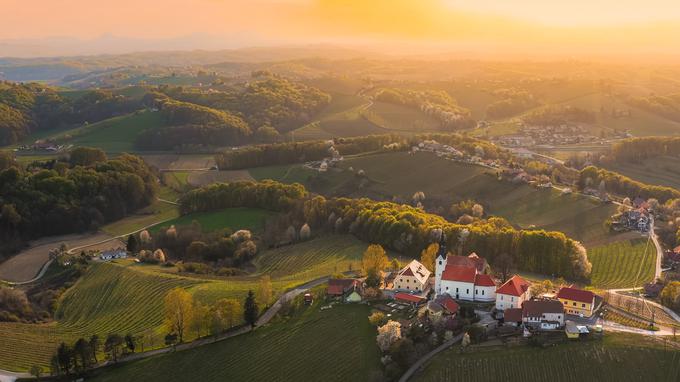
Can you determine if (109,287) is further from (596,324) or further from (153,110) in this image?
(153,110)

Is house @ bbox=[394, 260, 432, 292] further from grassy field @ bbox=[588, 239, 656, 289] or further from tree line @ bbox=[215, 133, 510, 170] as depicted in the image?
tree line @ bbox=[215, 133, 510, 170]

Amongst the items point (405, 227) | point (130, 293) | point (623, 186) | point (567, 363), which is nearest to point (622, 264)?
point (405, 227)

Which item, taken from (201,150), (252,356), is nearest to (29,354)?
(252,356)

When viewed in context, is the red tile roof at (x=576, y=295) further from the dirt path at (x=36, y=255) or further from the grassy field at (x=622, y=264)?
the dirt path at (x=36, y=255)

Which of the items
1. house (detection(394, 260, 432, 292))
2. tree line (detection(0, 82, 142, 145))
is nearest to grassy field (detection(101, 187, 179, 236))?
house (detection(394, 260, 432, 292))

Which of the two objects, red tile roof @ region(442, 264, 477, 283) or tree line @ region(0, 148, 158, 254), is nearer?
red tile roof @ region(442, 264, 477, 283)

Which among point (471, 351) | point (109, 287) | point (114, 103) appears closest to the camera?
point (471, 351)

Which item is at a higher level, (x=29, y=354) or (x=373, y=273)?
(x=373, y=273)

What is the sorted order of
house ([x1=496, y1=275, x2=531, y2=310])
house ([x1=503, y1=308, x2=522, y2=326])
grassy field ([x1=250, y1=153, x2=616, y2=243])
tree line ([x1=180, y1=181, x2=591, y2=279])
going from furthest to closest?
grassy field ([x1=250, y1=153, x2=616, y2=243]) → tree line ([x1=180, y1=181, x2=591, y2=279]) → house ([x1=496, y1=275, x2=531, y2=310]) → house ([x1=503, y1=308, x2=522, y2=326])
